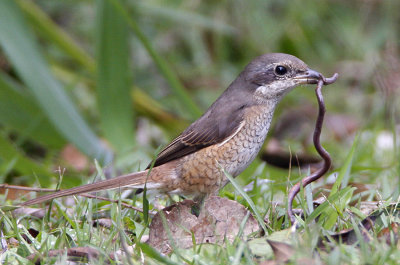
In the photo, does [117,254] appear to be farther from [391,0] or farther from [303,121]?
[391,0]

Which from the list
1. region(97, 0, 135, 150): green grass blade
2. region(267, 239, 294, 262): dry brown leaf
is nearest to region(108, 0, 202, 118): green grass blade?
region(97, 0, 135, 150): green grass blade

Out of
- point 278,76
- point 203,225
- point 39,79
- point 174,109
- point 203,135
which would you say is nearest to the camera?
point 203,225

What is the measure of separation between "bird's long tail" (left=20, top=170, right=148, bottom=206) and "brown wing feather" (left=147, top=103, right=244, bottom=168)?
0.23 m

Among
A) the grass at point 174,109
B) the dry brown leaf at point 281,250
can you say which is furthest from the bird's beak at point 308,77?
the dry brown leaf at point 281,250

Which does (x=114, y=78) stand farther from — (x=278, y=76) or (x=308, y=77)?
(x=308, y=77)

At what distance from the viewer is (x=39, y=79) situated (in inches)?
245

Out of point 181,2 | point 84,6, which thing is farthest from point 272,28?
point 84,6

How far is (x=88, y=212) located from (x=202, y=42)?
20.9 ft

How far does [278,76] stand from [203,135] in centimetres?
64

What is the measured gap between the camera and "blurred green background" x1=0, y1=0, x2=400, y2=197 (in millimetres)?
6008

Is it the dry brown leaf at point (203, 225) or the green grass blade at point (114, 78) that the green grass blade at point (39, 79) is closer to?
the green grass blade at point (114, 78)

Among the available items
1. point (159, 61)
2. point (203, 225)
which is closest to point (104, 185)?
point (203, 225)

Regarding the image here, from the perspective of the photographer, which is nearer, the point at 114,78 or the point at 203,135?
the point at 203,135

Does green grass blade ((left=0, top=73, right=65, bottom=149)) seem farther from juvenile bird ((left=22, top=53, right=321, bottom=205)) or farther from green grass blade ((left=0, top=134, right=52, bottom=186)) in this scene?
juvenile bird ((left=22, top=53, right=321, bottom=205))
